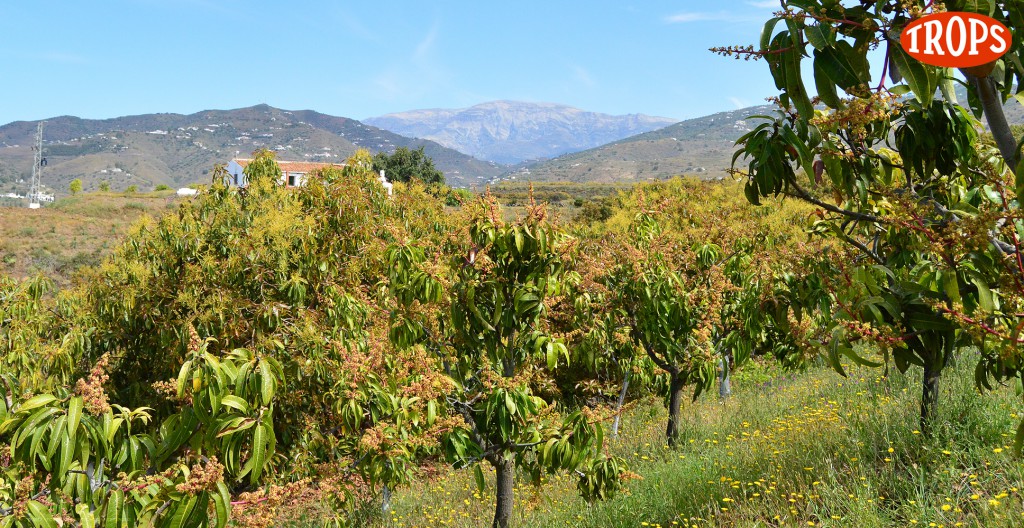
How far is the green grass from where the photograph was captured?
3.76m

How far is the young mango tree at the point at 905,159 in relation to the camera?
5.87 feet

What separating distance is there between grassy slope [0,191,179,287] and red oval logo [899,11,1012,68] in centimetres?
2876

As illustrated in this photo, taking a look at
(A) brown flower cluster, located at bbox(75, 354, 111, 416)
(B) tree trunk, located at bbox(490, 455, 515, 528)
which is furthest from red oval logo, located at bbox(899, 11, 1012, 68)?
(B) tree trunk, located at bbox(490, 455, 515, 528)

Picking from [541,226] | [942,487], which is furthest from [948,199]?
[541,226]

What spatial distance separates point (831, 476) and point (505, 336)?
245 centimetres

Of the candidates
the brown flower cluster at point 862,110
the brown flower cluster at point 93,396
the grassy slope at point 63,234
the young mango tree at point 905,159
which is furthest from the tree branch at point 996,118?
the grassy slope at point 63,234

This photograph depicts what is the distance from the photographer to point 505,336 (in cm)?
469

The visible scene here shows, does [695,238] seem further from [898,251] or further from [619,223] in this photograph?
[619,223]

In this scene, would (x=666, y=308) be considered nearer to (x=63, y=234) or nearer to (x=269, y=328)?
(x=269, y=328)

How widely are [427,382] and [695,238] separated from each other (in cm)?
635

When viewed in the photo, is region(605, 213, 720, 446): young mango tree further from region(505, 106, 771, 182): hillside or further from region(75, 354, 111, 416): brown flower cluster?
region(505, 106, 771, 182): hillside

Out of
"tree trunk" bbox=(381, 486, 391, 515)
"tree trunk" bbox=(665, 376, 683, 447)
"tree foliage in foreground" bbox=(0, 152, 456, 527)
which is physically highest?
"tree foliage in foreground" bbox=(0, 152, 456, 527)

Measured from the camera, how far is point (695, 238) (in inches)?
380

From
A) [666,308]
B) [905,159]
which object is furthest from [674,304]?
[905,159]
